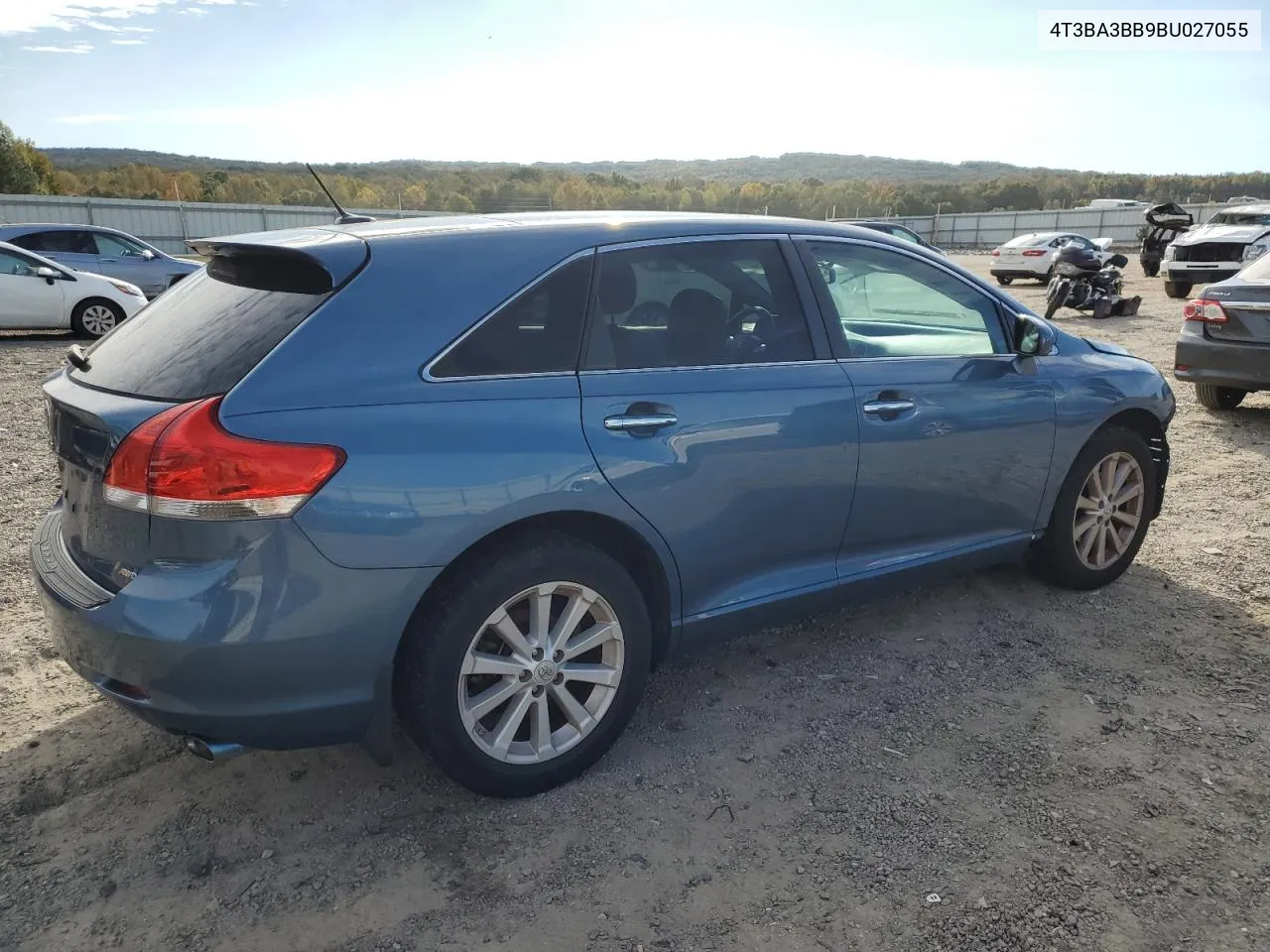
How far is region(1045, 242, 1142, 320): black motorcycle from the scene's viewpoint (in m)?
16.5

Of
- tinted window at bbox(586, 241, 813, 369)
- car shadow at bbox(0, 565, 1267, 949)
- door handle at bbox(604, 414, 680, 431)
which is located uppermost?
tinted window at bbox(586, 241, 813, 369)

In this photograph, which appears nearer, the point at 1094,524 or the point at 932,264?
the point at 932,264

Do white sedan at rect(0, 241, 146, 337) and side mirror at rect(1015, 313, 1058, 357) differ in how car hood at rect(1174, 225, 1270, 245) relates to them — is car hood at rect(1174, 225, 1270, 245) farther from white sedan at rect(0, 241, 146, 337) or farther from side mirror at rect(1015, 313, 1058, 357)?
white sedan at rect(0, 241, 146, 337)

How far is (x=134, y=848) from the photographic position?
270 cm

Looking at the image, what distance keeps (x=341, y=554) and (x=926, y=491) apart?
2265mm

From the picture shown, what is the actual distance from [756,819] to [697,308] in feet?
5.36

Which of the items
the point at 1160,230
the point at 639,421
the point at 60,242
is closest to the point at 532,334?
the point at 639,421

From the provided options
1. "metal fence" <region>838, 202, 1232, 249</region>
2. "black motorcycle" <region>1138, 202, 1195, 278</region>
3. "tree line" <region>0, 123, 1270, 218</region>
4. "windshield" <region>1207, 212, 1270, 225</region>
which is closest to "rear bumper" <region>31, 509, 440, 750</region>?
"windshield" <region>1207, 212, 1270, 225</region>

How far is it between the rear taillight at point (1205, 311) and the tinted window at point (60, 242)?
1493cm

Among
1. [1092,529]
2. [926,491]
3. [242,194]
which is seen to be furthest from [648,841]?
[242,194]

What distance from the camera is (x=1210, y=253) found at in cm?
1888

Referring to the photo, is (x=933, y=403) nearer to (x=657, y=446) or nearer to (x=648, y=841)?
(x=657, y=446)

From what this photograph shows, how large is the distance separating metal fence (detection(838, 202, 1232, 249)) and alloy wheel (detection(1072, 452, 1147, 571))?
42.4 metres

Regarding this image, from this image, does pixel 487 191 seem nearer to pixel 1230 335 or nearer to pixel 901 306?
pixel 1230 335
